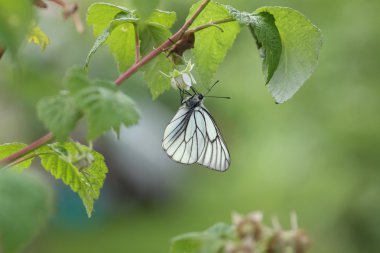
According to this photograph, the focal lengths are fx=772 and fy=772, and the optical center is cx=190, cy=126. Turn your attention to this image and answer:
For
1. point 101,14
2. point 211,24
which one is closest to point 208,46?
point 211,24

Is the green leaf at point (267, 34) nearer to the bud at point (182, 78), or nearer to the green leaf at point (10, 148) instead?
the bud at point (182, 78)

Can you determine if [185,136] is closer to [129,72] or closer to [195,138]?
[195,138]

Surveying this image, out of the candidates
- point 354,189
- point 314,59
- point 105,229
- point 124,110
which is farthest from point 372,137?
point 105,229

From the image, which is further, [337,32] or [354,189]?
[354,189]

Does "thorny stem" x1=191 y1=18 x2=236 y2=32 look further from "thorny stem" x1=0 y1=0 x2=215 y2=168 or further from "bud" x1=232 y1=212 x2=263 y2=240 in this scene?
"bud" x1=232 y1=212 x2=263 y2=240

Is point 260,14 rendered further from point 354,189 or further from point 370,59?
point 354,189

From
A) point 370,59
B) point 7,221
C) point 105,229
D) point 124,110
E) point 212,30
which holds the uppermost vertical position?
point 370,59

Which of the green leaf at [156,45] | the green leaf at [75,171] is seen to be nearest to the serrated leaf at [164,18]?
the green leaf at [156,45]
